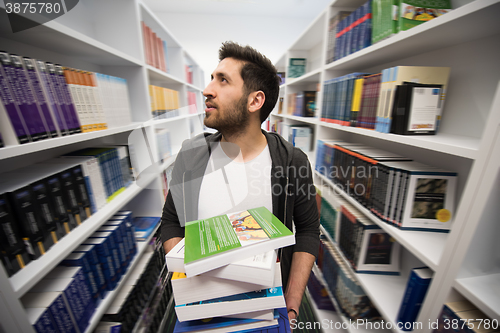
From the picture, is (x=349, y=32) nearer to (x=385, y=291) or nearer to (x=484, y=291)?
(x=484, y=291)

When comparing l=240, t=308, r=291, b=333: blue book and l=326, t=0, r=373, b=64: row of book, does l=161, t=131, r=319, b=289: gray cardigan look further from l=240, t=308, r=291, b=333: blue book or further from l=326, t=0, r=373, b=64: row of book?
l=326, t=0, r=373, b=64: row of book

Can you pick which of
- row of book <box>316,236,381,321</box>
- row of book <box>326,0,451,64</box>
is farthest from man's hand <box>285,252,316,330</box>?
row of book <box>326,0,451,64</box>

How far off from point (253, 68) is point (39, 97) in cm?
91

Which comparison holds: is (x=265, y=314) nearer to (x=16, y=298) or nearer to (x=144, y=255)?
(x=16, y=298)

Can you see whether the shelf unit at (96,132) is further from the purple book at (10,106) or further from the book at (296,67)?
the book at (296,67)

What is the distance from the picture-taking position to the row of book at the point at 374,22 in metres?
0.77

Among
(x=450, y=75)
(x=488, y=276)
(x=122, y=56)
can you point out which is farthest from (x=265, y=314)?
(x=122, y=56)

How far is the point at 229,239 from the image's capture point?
1.68ft

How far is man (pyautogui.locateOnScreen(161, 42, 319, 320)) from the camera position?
97 cm

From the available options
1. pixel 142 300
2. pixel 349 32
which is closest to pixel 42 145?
pixel 142 300

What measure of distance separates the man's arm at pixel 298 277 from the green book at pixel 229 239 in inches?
18.8

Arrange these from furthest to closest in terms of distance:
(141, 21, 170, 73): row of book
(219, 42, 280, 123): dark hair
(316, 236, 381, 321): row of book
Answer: (141, 21, 170, 73): row of book → (316, 236, 381, 321): row of book → (219, 42, 280, 123): dark hair

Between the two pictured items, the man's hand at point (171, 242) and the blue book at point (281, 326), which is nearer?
the blue book at point (281, 326)

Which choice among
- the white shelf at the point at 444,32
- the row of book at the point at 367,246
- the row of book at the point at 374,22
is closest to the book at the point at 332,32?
the row of book at the point at 374,22
